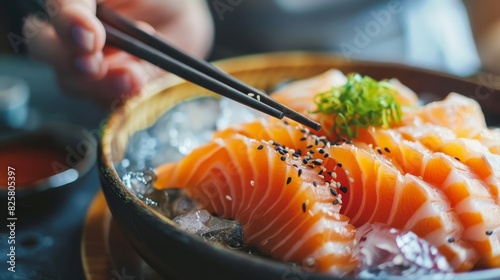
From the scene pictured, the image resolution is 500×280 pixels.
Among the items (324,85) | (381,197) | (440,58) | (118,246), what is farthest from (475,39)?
(118,246)

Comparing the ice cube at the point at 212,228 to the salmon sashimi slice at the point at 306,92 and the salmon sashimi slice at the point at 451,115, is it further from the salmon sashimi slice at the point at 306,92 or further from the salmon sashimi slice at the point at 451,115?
the salmon sashimi slice at the point at 451,115

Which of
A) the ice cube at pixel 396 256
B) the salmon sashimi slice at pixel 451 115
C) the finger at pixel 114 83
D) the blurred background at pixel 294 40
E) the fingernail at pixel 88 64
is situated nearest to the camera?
the ice cube at pixel 396 256

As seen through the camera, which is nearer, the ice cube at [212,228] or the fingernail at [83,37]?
the ice cube at [212,228]

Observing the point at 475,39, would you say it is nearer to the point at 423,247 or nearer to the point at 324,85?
the point at 324,85

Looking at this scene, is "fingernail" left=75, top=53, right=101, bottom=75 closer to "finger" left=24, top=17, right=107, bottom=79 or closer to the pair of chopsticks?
"finger" left=24, top=17, right=107, bottom=79

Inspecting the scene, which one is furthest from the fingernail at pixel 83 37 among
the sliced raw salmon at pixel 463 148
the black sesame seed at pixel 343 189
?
the sliced raw salmon at pixel 463 148

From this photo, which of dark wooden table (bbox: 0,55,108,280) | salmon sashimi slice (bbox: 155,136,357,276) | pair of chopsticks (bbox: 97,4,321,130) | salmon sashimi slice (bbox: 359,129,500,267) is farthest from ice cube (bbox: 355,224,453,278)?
dark wooden table (bbox: 0,55,108,280)

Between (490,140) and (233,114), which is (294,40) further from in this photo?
(490,140)

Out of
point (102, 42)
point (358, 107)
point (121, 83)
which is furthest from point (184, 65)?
point (121, 83)
